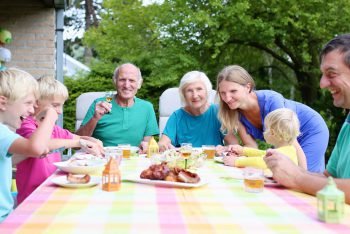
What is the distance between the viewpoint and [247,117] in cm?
328

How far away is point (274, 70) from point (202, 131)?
7055mm

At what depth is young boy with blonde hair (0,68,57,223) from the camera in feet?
6.02

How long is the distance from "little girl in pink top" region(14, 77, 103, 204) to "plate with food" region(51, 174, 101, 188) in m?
0.52

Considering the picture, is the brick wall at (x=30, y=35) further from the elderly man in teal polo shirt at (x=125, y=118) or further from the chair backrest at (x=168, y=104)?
the elderly man in teal polo shirt at (x=125, y=118)

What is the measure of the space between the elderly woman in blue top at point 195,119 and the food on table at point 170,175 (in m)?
1.53

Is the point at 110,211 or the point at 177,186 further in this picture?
the point at 177,186

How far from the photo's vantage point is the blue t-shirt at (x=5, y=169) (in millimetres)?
1841

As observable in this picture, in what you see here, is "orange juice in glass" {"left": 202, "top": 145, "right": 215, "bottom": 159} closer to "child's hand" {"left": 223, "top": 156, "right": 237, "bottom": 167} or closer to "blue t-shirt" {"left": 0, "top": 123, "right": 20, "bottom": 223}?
"child's hand" {"left": 223, "top": 156, "right": 237, "bottom": 167}

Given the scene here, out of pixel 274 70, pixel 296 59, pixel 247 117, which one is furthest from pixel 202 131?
pixel 274 70

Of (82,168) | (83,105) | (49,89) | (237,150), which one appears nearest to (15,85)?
(82,168)

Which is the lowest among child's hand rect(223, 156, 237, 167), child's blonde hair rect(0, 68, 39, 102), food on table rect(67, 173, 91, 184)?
food on table rect(67, 173, 91, 184)

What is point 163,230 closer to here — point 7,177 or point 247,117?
point 7,177

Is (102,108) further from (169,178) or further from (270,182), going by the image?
(270,182)

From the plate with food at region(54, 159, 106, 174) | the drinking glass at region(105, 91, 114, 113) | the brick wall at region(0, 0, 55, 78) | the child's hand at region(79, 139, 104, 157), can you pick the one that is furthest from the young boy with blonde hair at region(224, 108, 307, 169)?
the brick wall at region(0, 0, 55, 78)
